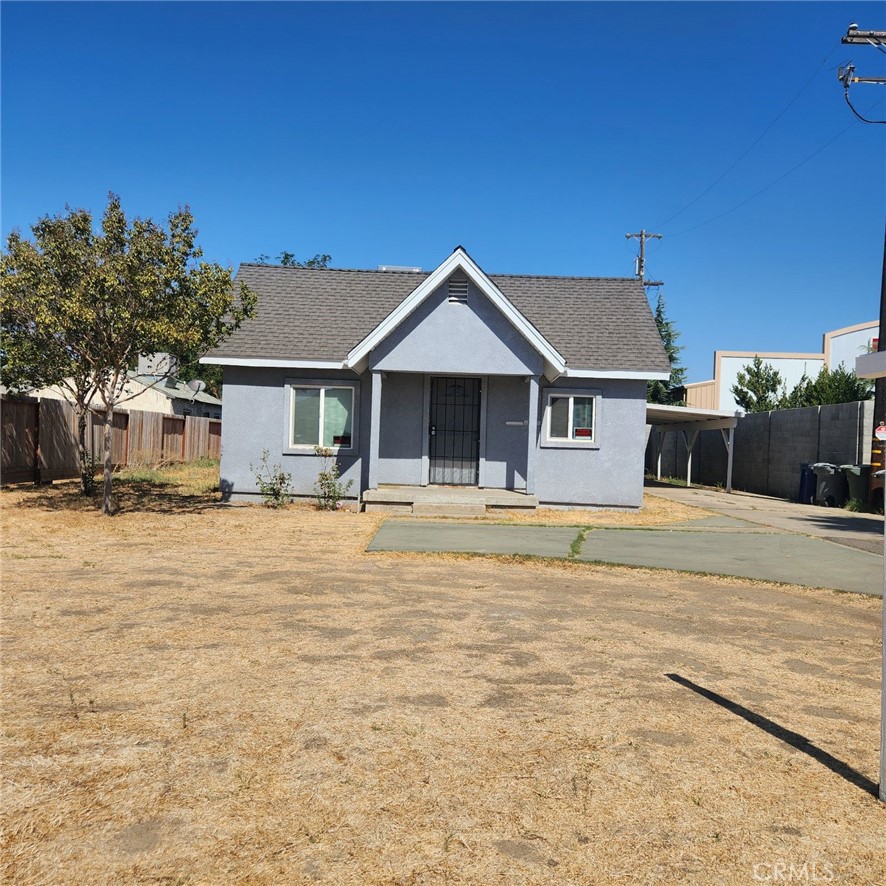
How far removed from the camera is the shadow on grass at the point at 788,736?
3.76 metres

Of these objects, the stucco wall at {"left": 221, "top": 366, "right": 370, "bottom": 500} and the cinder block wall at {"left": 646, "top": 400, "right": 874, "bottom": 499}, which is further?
the cinder block wall at {"left": 646, "top": 400, "right": 874, "bottom": 499}

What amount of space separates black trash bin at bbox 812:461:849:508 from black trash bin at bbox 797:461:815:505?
0.50 meters

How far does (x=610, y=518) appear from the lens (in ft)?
50.5

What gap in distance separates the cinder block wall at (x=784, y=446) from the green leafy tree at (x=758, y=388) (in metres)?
9.44

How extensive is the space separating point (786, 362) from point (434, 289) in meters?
34.4

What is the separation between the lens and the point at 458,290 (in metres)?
15.4

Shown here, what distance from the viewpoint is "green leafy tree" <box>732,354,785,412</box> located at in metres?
38.7

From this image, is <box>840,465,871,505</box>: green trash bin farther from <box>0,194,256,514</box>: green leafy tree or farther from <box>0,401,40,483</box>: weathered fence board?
<box>0,401,40,483</box>: weathered fence board

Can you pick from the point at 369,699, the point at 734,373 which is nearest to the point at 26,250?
the point at 369,699

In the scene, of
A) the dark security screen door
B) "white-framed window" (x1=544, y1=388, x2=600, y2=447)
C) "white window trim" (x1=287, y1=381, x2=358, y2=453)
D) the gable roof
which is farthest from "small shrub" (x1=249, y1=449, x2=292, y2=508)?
"white-framed window" (x1=544, y1=388, x2=600, y2=447)

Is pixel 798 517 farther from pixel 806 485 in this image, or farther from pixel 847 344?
pixel 847 344

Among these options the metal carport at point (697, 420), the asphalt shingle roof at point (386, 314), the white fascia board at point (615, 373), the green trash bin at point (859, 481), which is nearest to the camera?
the white fascia board at point (615, 373)

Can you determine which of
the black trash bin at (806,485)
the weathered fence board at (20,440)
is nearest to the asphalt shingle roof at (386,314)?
the weathered fence board at (20,440)

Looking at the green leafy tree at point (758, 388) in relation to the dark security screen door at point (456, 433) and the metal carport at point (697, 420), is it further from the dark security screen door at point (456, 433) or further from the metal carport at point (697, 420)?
the dark security screen door at point (456, 433)
